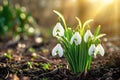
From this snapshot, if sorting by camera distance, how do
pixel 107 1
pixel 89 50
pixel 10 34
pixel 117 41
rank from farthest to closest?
pixel 107 1 → pixel 10 34 → pixel 117 41 → pixel 89 50

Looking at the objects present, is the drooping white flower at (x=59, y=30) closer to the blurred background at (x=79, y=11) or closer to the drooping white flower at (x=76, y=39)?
the drooping white flower at (x=76, y=39)

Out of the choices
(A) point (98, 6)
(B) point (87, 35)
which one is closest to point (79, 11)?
(A) point (98, 6)

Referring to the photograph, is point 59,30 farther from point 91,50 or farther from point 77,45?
point 91,50

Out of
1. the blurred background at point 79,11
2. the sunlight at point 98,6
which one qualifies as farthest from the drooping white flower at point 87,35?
the sunlight at point 98,6

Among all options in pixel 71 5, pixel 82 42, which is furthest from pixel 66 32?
pixel 71 5

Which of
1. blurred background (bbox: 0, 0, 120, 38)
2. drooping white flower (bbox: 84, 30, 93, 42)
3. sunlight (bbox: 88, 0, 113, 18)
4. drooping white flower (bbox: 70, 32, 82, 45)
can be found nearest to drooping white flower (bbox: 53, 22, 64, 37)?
drooping white flower (bbox: 70, 32, 82, 45)

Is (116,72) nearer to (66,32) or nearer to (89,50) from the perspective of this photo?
(89,50)

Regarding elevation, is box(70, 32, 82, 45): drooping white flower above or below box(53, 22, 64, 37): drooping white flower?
below

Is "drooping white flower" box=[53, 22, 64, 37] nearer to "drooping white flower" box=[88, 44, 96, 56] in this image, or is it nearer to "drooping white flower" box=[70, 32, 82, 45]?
"drooping white flower" box=[70, 32, 82, 45]

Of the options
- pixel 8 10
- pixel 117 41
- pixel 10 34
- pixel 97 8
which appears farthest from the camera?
pixel 97 8
